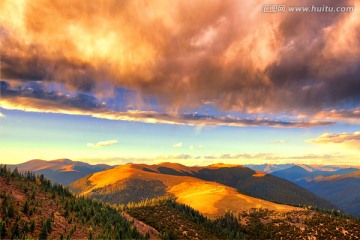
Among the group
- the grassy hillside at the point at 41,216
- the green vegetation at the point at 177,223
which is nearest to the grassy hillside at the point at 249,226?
the green vegetation at the point at 177,223

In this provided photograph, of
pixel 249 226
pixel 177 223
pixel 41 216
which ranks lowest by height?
pixel 249 226

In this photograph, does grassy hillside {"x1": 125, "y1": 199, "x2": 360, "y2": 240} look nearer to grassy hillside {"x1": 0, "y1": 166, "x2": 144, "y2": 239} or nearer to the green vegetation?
the green vegetation

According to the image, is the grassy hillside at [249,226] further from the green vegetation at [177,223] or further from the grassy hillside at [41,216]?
the grassy hillside at [41,216]

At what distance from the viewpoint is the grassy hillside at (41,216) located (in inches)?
2623

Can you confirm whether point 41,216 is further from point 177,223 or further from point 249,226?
point 249,226

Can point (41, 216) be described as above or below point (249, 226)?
above

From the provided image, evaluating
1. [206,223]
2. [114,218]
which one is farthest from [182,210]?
[114,218]

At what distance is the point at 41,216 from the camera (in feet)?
252

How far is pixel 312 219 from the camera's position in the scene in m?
→ 186

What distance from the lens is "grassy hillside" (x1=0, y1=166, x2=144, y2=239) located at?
2623 inches

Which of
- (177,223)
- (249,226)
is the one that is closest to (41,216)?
(177,223)

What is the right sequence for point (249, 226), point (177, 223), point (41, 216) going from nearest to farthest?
point (41, 216)
point (177, 223)
point (249, 226)

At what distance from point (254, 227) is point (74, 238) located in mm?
150264

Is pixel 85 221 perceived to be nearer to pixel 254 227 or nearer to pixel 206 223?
pixel 206 223
